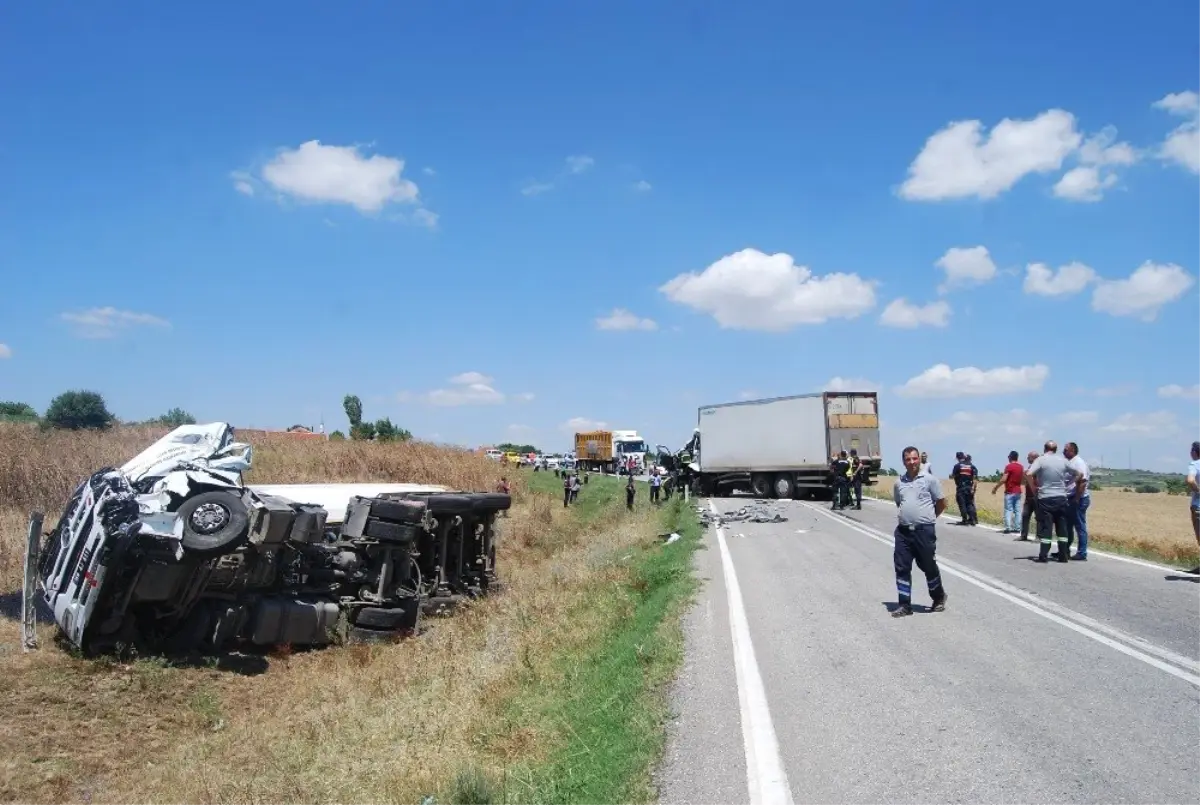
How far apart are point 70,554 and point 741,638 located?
7.64m

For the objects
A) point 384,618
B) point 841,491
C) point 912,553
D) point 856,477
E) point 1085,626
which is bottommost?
point 384,618

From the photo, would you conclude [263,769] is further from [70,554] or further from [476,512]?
[476,512]

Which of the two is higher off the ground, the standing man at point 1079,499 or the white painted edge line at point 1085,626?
the standing man at point 1079,499

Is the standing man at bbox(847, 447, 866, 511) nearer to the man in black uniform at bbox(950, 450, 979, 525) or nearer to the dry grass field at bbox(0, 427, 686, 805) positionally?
the man in black uniform at bbox(950, 450, 979, 525)

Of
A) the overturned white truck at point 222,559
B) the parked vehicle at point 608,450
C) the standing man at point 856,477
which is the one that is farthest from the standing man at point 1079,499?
the parked vehicle at point 608,450

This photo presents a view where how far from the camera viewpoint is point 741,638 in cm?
812

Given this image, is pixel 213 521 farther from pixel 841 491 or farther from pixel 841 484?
pixel 841 491

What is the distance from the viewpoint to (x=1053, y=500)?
1270cm

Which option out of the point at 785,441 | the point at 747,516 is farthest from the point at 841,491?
the point at 785,441

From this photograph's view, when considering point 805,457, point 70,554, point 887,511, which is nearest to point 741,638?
point 70,554

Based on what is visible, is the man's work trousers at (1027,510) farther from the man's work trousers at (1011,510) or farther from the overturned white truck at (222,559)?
the overturned white truck at (222,559)

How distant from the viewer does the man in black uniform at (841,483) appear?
26.5 metres

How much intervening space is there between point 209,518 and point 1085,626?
8.89 metres

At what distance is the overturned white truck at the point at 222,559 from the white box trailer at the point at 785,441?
20.3 m
